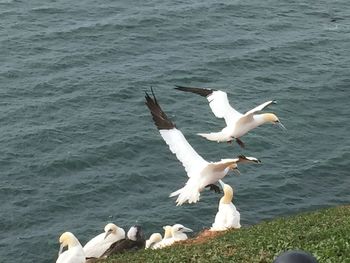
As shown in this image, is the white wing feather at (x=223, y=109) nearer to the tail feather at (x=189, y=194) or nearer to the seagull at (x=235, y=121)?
the seagull at (x=235, y=121)

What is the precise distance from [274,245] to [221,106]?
30.5 ft

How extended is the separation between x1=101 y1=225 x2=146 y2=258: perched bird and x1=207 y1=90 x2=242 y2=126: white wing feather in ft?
14.6

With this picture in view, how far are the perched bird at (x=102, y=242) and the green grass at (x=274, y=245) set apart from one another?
4210 millimetres

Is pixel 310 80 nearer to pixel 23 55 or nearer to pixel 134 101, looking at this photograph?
pixel 134 101

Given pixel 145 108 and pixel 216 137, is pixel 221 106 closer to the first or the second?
pixel 216 137

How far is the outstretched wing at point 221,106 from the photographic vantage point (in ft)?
70.7

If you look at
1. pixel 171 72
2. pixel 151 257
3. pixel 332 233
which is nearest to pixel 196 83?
pixel 171 72

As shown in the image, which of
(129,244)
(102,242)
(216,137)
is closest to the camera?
(216,137)

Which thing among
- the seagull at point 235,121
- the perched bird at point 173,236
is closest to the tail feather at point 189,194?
the seagull at point 235,121

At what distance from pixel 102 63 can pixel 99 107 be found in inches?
239

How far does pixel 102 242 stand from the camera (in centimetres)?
2192

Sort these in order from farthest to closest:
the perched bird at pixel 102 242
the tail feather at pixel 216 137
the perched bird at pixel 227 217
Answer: the perched bird at pixel 227 217 < the perched bird at pixel 102 242 < the tail feather at pixel 216 137

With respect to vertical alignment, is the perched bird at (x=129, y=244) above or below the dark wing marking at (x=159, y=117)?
below

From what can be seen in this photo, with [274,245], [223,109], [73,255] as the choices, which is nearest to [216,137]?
[223,109]
